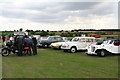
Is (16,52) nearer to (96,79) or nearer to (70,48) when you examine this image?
(70,48)

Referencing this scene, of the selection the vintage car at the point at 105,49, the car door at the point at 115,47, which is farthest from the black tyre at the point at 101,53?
the car door at the point at 115,47

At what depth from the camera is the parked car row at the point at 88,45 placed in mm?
12516

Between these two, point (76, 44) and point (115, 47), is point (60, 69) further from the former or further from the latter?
point (76, 44)

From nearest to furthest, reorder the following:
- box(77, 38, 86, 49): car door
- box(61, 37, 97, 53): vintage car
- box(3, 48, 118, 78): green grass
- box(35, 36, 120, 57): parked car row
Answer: box(3, 48, 118, 78): green grass, box(35, 36, 120, 57): parked car row, box(61, 37, 97, 53): vintage car, box(77, 38, 86, 49): car door

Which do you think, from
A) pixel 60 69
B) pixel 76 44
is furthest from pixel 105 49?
pixel 60 69

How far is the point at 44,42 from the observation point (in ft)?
64.1

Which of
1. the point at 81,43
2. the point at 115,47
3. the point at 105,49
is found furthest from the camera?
the point at 81,43

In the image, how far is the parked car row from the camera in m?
12.5

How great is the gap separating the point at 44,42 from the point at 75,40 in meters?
5.10

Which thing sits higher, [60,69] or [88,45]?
[88,45]

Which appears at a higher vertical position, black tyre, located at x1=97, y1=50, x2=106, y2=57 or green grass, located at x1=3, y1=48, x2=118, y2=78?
black tyre, located at x1=97, y1=50, x2=106, y2=57

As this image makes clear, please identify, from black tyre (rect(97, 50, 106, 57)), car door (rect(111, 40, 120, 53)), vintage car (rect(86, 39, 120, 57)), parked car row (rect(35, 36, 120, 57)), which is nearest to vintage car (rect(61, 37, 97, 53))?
parked car row (rect(35, 36, 120, 57))

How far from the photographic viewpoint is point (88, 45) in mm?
15617

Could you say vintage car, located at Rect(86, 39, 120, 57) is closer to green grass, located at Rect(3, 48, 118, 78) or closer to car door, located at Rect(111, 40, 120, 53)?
car door, located at Rect(111, 40, 120, 53)
